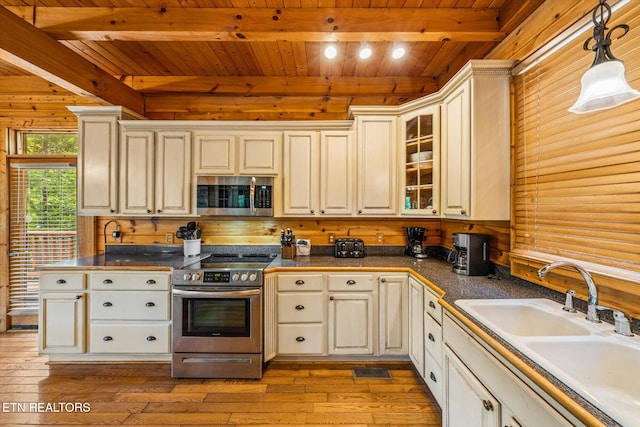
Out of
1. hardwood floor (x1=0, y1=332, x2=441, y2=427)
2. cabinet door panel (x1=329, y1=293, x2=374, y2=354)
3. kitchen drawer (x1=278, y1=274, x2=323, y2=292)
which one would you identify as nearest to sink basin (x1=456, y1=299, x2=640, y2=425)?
hardwood floor (x1=0, y1=332, x2=441, y2=427)

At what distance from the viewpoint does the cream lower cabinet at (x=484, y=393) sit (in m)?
0.97

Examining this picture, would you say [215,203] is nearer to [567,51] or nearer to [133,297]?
[133,297]

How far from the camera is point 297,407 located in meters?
2.18

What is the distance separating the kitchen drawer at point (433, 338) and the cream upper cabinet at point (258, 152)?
200 centimetres

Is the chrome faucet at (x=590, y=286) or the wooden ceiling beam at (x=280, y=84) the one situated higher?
the wooden ceiling beam at (x=280, y=84)

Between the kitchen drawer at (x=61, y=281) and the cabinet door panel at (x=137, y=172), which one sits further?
the cabinet door panel at (x=137, y=172)

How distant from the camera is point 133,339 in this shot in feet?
8.75

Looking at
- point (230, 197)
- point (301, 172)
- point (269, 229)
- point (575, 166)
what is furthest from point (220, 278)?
point (575, 166)

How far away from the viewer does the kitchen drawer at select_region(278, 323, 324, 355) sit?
8.90ft

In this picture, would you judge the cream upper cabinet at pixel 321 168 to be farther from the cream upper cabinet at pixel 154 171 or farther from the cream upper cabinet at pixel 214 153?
the cream upper cabinet at pixel 154 171

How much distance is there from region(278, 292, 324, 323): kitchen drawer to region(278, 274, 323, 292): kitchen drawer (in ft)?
0.15

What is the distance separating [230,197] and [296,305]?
1.26m

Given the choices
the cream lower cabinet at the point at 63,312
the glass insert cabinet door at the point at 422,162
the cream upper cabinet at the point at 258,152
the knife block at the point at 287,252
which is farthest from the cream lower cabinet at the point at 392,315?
the cream lower cabinet at the point at 63,312

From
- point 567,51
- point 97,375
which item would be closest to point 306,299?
point 97,375
